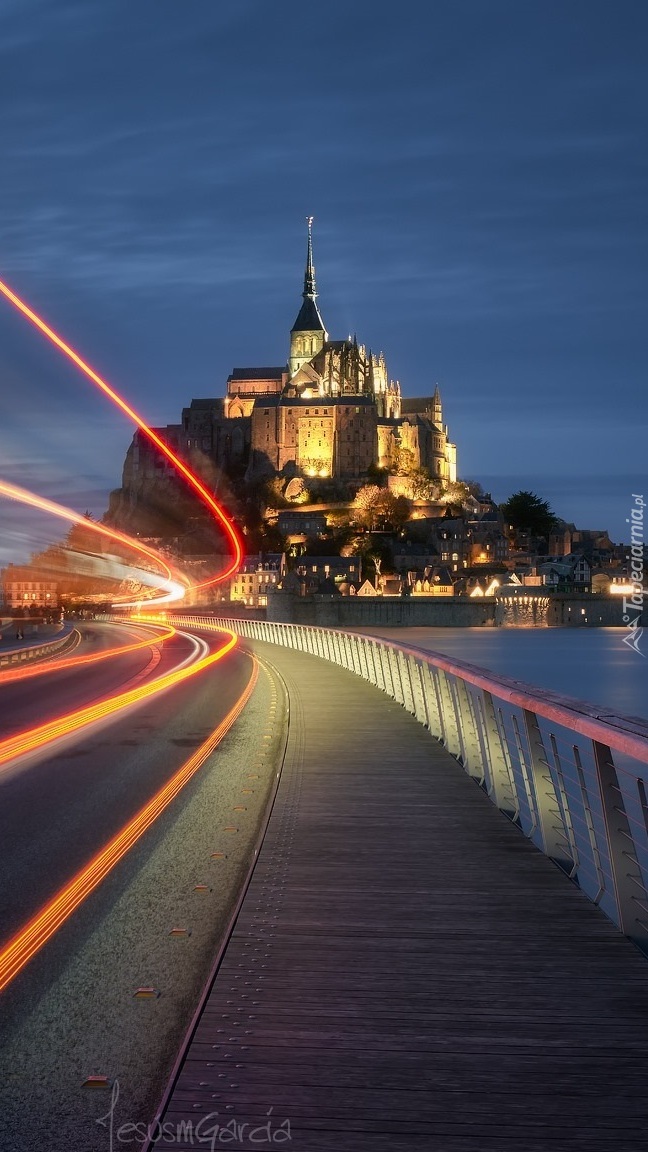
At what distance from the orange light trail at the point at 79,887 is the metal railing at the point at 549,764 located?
2.78 metres

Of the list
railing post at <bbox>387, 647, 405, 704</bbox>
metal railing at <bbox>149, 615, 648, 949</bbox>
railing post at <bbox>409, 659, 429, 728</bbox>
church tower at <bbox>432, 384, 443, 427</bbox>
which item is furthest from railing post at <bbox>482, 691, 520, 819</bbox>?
church tower at <bbox>432, 384, 443, 427</bbox>

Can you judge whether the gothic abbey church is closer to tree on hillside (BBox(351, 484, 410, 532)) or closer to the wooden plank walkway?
tree on hillside (BBox(351, 484, 410, 532))

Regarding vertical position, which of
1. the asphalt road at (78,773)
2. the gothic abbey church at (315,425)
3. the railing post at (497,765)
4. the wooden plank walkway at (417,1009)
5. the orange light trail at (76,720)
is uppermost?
the gothic abbey church at (315,425)

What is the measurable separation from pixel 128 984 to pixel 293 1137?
6.34 ft

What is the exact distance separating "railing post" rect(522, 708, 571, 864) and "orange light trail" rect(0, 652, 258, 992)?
9.14 ft

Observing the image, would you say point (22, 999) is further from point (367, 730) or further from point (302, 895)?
point (367, 730)

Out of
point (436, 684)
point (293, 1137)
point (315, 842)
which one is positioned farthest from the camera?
point (436, 684)

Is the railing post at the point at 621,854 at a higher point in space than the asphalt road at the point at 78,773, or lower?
higher

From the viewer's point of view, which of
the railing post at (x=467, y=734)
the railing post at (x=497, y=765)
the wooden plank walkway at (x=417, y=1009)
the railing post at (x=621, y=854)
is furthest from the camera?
the railing post at (x=467, y=734)

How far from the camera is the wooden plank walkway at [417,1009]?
358 centimetres

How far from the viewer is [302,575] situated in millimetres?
155000

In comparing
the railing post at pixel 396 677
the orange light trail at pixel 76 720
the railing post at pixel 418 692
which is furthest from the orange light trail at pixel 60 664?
the railing post at pixel 418 692

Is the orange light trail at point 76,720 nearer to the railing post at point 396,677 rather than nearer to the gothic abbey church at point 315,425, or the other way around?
the railing post at point 396,677

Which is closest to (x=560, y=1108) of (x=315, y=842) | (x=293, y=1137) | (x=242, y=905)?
(x=293, y=1137)
